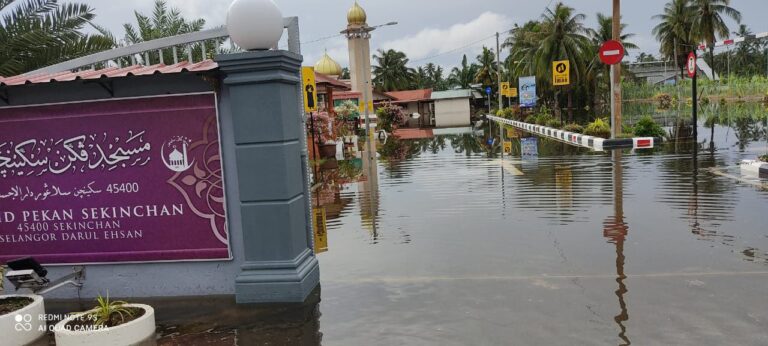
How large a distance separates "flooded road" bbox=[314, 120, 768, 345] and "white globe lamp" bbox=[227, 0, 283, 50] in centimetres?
240

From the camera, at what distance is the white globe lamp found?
17.0 feet

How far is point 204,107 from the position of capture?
5.45 m

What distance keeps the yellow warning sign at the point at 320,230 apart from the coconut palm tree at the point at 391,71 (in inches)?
2615

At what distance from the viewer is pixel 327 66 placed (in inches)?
1973

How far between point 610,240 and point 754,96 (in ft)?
216

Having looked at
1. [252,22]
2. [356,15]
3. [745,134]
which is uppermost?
[356,15]

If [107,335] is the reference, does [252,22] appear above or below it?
above

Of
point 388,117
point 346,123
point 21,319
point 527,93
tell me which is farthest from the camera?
point 527,93

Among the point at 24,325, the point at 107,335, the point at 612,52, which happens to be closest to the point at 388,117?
the point at 612,52

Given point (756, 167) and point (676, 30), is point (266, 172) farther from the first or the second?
point (676, 30)

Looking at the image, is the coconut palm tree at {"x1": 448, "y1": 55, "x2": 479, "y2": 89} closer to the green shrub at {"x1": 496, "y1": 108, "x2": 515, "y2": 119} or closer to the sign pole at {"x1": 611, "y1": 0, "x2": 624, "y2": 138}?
the green shrub at {"x1": 496, "y1": 108, "x2": 515, "y2": 119}

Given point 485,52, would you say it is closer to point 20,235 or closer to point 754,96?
point 754,96

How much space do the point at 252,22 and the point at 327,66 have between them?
45.7m

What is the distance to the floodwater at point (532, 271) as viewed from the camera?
448cm
